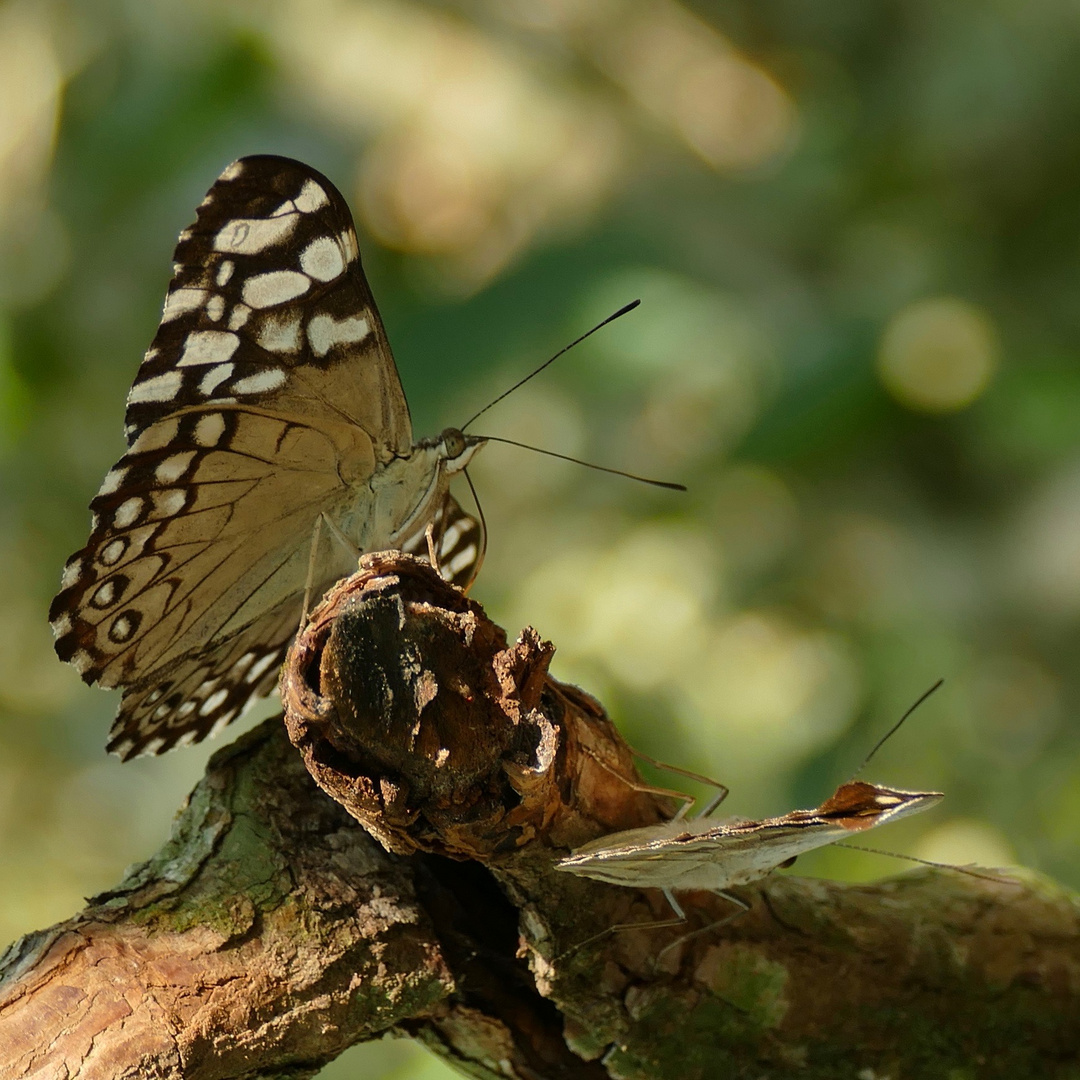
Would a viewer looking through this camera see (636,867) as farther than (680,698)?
No

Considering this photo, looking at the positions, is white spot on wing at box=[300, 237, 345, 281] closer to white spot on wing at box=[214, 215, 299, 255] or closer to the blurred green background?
white spot on wing at box=[214, 215, 299, 255]

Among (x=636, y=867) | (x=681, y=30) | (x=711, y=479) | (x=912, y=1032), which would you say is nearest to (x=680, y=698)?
(x=711, y=479)

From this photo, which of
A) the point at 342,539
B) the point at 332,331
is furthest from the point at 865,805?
the point at 332,331

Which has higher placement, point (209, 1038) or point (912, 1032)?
point (209, 1038)

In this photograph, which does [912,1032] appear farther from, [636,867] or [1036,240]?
[1036,240]

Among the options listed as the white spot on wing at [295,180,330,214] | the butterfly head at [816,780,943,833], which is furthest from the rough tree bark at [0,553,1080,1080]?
the white spot on wing at [295,180,330,214]

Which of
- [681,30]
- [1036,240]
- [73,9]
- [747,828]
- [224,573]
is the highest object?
[73,9]

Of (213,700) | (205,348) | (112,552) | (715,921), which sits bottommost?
(715,921)

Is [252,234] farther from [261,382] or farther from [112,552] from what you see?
[112,552]
